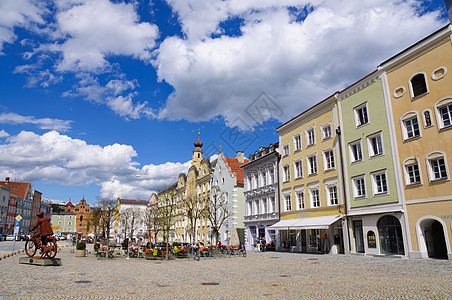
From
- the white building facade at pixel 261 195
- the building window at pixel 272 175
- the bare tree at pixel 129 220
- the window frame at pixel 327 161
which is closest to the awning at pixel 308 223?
the white building facade at pixel 261 195

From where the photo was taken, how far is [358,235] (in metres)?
27.2

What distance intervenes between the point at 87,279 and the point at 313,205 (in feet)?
76.6

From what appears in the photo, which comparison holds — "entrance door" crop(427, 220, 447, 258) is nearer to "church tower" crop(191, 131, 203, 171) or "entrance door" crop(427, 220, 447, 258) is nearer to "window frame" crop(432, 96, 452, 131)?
"window frame" crop(432, 96, 452, 131)

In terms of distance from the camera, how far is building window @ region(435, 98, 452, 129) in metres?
21.1

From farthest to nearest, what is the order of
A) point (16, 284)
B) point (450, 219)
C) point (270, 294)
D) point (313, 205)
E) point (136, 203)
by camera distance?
point (136, 203) < point (313, 205) < point (450, 219) < point (16, 284) < point (270, 294)

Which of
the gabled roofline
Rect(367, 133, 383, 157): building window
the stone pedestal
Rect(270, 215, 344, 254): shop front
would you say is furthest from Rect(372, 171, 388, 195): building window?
the stone pedestal

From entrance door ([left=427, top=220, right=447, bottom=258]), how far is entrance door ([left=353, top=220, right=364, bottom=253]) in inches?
217

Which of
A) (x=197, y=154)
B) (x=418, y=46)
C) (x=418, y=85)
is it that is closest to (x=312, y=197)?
(x=418, y=85)

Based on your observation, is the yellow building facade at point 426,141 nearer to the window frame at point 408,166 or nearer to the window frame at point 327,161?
the window frame at point 408,166

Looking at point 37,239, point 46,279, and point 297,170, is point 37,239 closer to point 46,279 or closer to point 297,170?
point 46,279

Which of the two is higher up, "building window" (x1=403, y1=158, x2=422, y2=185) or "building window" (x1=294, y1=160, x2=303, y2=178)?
"building window" (x1=294, y1=160, x2=303, y2=178)

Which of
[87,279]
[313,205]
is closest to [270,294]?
[87,279]

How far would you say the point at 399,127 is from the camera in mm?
24141

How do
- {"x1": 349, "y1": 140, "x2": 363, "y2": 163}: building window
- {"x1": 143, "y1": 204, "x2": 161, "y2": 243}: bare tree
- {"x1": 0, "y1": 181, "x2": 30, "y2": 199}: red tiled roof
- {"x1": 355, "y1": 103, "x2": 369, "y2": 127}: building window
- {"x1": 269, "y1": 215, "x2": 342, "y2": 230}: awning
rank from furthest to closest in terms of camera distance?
1. {"x1": 0, "y1": 181, "x2": 30, "y2": 199}: red tiled roof
2. {"x1": 143, "y1": 204, "x2": 161, "y2": 243}: bare tree
3. {"x1": 269, "y1": 215, "x2": 342, "y2": 230}: awning
4. {"x1": 349, "y1": 140, "x2": 363, "y2": 163}: building window
5. {"x1": 355, "y1": 103, "x2": 369, "y2": 127}: building window
